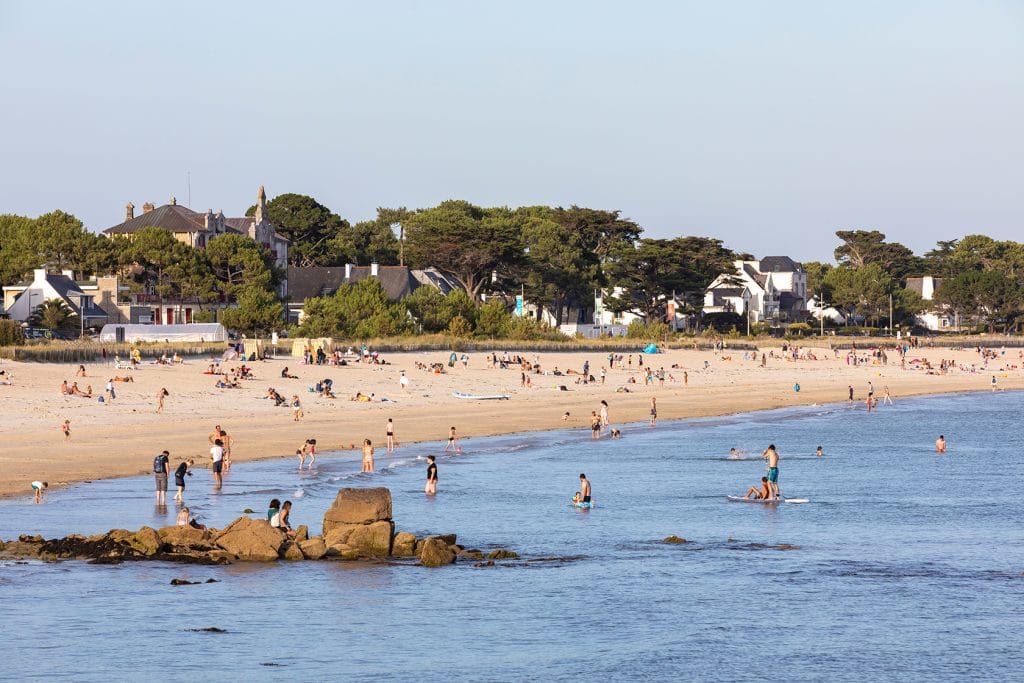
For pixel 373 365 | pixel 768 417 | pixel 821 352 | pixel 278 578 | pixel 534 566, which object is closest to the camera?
pixel 278 578

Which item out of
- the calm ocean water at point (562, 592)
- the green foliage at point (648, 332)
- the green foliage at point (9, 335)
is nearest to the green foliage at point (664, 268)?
the green foliage at point (648, 332)

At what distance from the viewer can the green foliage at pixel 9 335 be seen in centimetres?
5916

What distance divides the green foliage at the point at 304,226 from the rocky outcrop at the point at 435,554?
10070 cm

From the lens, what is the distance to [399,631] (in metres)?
20.2

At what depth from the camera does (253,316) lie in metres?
81.9

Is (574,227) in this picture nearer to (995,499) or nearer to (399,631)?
(995,499)

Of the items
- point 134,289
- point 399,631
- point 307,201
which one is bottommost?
point 399,631

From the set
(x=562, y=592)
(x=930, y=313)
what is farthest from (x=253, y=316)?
(x=930, y=313)

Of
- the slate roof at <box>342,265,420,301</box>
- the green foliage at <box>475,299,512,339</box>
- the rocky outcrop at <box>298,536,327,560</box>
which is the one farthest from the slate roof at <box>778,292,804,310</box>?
the rocky outcrop at <box>298,536,327,560</box>

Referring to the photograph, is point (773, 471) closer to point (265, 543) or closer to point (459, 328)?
point (265, 543)

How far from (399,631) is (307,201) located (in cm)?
10811

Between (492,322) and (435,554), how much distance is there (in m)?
67.2

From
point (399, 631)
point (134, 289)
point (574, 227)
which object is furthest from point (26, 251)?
point (399, 631)

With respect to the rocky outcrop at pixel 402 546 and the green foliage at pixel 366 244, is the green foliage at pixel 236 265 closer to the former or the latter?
the green foliage at pixel 366 244
